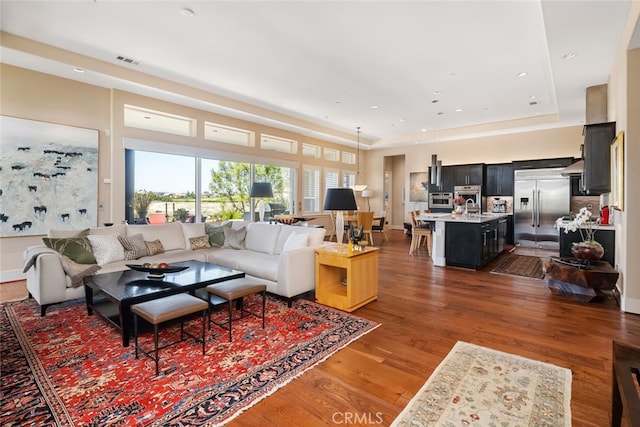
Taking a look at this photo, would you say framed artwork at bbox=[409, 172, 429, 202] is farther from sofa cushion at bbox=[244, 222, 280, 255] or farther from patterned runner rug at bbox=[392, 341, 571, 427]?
patterned runner rug at bbox=[392, 341, 571, 427]

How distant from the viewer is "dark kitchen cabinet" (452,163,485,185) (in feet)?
30.8

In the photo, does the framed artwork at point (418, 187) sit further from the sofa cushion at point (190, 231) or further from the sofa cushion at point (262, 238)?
the sofa cushion at point (190, 231)

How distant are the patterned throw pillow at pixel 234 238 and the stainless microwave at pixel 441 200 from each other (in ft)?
23.7

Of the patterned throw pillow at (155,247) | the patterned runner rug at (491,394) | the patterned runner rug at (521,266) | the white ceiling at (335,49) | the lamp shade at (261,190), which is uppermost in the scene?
the white ceiling at (335,49)

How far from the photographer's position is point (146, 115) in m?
6.09

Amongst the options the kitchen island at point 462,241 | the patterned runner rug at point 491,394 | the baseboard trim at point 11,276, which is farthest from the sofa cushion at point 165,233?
the kitchen island at point 462,241

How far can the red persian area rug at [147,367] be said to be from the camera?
1912 millimetres

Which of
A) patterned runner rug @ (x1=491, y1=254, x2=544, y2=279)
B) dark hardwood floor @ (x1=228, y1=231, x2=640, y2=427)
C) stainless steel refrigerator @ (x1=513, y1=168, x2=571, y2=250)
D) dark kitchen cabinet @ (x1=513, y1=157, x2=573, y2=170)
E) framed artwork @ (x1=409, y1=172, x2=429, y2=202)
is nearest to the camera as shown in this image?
dark hardwood floor @ (x1=228, y1=231, x2=640, y2=427)

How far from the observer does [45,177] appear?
497cm

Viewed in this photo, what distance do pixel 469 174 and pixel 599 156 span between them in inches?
200

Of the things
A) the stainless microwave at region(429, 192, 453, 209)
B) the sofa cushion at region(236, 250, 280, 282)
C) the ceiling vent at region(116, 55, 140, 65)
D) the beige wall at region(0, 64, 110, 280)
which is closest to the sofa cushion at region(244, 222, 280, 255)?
the sofa cushion at region(236, 250, 280, 282)

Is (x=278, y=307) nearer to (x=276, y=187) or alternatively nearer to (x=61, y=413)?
(x=61, y=413)

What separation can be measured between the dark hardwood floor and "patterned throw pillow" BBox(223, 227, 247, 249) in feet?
7.82

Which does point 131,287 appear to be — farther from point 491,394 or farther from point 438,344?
point 491,394
